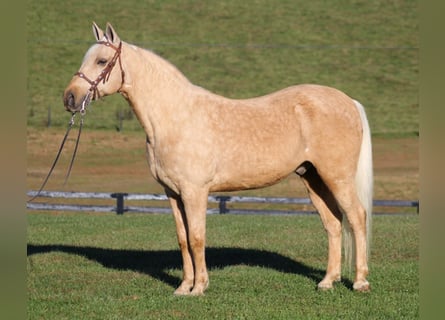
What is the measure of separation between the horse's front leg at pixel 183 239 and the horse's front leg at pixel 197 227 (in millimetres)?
134

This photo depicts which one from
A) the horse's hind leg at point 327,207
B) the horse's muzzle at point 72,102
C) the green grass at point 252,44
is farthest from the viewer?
the green grass at point 252,44

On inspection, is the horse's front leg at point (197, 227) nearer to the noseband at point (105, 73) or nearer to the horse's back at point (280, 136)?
the horse's back at point (280, 136)

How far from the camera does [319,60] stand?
47969mm

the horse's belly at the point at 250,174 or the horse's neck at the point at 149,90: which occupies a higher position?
the horse's neck at the point at 149,90

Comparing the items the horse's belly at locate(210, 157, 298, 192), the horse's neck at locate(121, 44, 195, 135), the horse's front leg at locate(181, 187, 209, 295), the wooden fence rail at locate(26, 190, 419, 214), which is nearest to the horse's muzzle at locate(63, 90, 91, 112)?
the horse's neck at locate(121, 44, 195, 135)

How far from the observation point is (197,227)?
7543 millimetres

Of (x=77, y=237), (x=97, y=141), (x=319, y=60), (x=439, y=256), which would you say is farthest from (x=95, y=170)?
(x=439, y=256)

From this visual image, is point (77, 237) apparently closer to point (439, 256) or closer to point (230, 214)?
point (230, 214)

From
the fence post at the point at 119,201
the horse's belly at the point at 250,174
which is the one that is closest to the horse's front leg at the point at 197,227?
the horse's belly at the point at 250,174

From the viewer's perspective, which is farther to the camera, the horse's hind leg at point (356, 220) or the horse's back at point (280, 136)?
the horse's hind leg at point (356, 220)

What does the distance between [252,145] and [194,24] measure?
43.7 meters

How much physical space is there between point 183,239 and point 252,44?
133 ft

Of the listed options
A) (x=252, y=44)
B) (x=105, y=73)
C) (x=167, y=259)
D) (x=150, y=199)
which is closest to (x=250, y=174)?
(x=105, y=73)

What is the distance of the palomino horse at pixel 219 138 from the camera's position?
7398 millimetres
